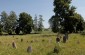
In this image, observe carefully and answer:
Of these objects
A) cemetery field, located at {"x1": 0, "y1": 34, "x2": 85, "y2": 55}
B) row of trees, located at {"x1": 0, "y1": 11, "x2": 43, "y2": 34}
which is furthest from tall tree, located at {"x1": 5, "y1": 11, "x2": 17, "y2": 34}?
cemetery field, located at {"x1": 0, "y1": 34, "x2": 85, "y2": 55}

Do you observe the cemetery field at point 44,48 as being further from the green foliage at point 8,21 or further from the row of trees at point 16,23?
the green foliage at point 8,21

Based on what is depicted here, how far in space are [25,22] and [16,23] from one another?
25.9 feet

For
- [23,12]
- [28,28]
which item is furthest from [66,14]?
[23,12]

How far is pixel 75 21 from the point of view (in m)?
72.1

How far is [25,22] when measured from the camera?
103188 millimetres

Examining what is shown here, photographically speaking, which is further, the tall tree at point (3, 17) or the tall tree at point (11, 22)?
the tall tree at point (3, 17)

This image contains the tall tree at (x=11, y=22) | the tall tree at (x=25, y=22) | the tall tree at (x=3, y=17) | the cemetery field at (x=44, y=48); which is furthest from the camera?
the tall tree at (x=3, y=17)

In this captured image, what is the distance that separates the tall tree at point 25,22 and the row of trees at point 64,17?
27843 mm

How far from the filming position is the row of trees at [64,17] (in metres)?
71.7

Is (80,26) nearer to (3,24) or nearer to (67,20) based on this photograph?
(67,20)

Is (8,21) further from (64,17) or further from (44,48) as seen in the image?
(44,48)

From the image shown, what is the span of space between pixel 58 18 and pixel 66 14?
2825 mm

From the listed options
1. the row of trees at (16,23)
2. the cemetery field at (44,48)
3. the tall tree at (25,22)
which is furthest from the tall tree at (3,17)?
the cemetery field at (44,48)

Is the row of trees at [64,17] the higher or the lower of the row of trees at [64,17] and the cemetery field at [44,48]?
the higher
